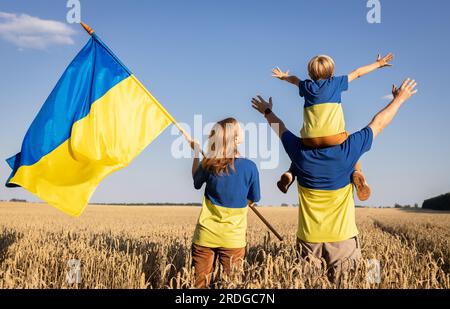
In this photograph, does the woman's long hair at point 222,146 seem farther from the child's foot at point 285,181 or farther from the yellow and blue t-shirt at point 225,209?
the child's foot at point 285,181

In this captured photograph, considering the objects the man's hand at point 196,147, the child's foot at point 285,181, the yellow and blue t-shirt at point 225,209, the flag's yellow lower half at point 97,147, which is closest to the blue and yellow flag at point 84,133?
the flag's yellow lower half at point 97,147

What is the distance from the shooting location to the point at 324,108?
150 inches

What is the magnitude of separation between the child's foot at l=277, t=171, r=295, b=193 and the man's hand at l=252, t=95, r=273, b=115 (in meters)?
0.74

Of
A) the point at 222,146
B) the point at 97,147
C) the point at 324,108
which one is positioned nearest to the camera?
the point at 324,108

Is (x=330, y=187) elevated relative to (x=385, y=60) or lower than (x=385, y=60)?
lower

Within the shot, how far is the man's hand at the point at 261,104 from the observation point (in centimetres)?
441

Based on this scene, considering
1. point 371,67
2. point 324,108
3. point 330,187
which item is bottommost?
point 330,187

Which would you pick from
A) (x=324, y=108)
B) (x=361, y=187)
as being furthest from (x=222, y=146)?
(x=361, y=187)

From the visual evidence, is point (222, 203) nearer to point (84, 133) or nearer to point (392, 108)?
point (392, 108)

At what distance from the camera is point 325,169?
3.84 m

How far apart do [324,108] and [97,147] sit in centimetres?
335

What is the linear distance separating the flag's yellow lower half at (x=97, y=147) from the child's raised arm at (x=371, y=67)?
8.80ft
